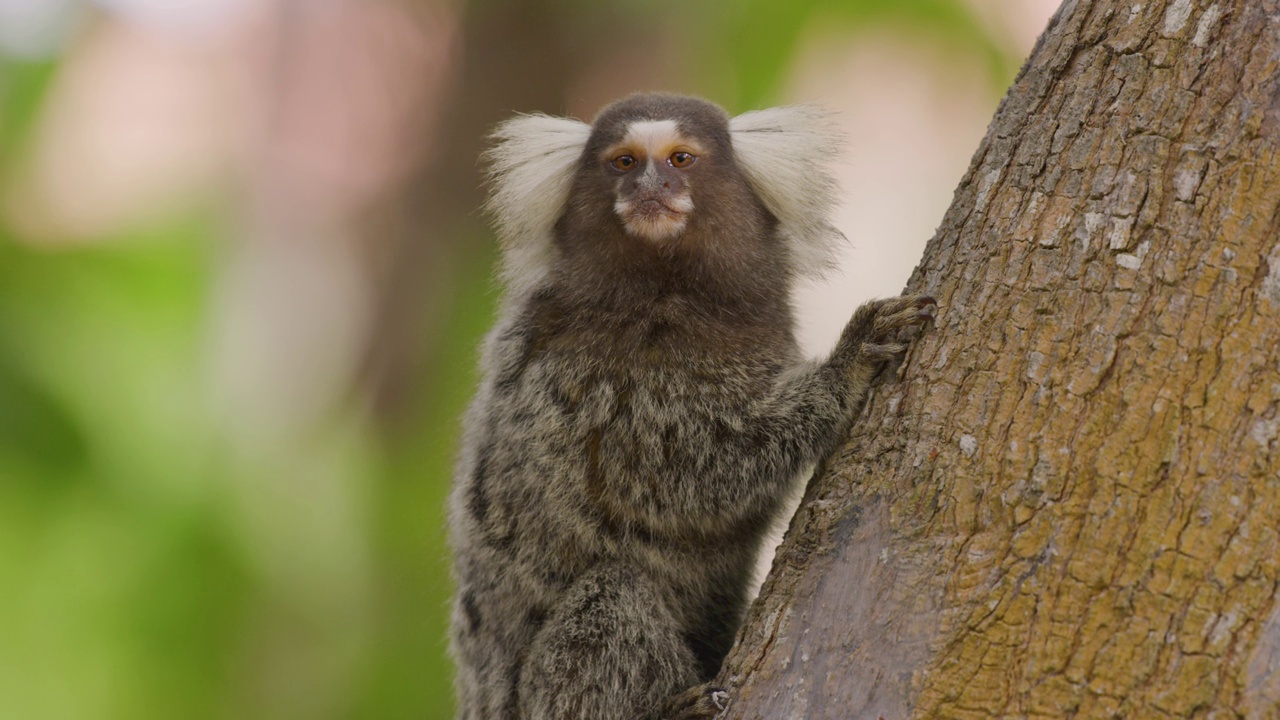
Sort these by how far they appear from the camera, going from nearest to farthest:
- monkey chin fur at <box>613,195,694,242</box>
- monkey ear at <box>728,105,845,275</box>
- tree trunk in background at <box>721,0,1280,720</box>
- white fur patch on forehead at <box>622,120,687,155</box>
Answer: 1. tree trunk in background at <box>721,0,1280,720</box>
2. monkey chin fur at <box>613,195,694,242</box>
3. white fur patch on forehead at <box>622,120,687,155</box>
4. monkey ear at <box>728,105,845,275</box>

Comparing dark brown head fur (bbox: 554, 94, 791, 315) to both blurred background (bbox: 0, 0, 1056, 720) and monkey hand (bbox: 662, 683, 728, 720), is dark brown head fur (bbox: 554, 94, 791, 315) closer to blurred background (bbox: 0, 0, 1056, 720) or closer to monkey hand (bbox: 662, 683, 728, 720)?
monkey hand (bbox: 662, 683, 728, 720)

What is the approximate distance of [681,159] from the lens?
13.3 ft

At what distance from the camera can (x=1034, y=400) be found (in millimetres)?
2477

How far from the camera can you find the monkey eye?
4.03 metres

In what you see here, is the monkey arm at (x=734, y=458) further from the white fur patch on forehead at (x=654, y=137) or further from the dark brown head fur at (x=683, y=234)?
the white fur patch on forehead at (x=654, y=137)

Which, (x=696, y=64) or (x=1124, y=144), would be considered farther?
(x=696, y=64)

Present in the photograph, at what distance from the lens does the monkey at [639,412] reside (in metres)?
3.42

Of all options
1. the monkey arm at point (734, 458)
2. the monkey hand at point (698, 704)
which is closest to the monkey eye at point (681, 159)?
the monkey arm at point (734, 458)

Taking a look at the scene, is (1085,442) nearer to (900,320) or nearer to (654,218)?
(900,320)

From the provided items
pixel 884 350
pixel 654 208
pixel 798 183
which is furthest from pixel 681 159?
pixel 884 350

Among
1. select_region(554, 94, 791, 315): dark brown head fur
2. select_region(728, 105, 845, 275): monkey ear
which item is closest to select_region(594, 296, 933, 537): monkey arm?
select_region(554, 94, 791, 315): dark brown head fur

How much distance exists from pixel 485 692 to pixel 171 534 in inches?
126

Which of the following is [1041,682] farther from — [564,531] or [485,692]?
[485,692]

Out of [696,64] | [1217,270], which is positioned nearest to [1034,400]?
[1217,270]
